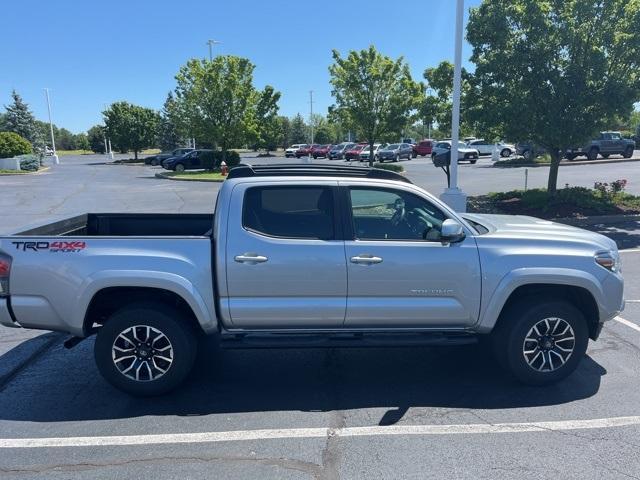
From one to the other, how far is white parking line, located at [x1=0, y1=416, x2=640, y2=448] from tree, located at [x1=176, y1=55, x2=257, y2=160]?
2854 centimetres

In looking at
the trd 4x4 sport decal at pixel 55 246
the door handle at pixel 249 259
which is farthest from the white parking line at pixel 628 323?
the trd 4x4 sport decal at pixel 55 246

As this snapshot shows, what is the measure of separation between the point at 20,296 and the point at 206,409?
5.60ft

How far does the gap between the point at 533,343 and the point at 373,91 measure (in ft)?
67.5

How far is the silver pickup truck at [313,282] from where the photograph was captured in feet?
13.4

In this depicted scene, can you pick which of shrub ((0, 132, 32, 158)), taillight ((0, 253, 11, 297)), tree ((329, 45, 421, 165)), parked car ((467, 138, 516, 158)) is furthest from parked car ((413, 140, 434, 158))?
taillight ((0, 253, 11, 297))

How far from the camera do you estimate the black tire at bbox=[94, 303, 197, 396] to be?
4.17m

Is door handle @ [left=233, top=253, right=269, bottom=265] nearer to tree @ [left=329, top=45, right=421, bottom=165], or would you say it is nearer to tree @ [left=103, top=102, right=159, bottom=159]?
tree @ [left=329, top=45, right=421, bottom=165]

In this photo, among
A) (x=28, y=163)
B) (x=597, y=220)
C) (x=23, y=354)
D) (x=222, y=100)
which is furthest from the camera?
(x=28, y=163)

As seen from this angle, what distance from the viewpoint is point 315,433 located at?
375 cm

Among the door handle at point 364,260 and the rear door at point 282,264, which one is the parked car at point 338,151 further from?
the door handle at point 364,260

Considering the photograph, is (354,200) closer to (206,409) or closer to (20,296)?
(206,409)

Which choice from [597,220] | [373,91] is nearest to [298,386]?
[597,220]

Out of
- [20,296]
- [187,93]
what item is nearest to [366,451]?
[20,296]

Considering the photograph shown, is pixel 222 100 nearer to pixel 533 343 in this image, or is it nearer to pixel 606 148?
pixel 606 148
